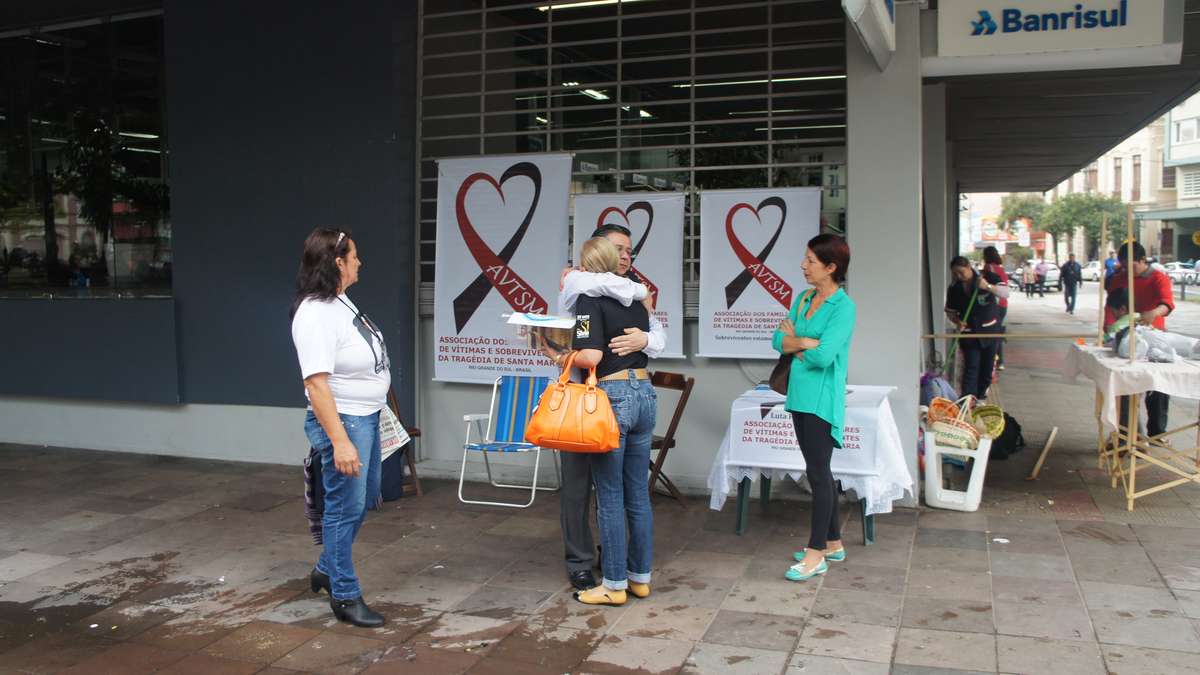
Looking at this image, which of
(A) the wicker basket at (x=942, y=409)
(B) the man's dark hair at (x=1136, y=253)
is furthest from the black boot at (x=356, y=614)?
(B) the man's dark hair at (x=1136, y=253)

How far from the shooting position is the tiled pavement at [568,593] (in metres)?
4.03

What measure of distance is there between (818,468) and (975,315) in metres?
6.14

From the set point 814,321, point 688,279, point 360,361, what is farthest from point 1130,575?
point 360,361

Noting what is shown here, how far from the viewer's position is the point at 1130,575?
4.90m

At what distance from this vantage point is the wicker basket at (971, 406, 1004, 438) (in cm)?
648

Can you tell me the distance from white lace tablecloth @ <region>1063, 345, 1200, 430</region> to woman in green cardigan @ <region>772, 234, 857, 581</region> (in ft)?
7.26

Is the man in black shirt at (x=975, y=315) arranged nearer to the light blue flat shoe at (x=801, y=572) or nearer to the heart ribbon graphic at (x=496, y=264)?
the heart ribbon graphic at (x=496, y=264)

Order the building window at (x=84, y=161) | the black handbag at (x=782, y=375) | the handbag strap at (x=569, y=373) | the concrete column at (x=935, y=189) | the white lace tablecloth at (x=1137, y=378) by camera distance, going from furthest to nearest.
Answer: the concrete column at (x=935, y=189) < the building window at (x=84, y=161) < the white lace tablecloth at (x=1137, y=378) < the black handbag at (x=782, y=375) < the handbag strap at (x=569, y=373)

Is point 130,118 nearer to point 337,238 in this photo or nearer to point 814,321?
point 337,238

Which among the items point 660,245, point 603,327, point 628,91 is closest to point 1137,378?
point 660,245

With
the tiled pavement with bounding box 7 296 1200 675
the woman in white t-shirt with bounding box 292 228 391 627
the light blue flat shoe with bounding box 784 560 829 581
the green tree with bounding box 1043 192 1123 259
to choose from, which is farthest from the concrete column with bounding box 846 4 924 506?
the green tree with bounding box 1043 192 1123 259

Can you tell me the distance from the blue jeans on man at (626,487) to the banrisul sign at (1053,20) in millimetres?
3112

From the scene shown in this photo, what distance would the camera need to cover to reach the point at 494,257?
23.4 feet

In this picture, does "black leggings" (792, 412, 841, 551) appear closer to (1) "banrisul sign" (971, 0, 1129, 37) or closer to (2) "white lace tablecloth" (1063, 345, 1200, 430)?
(2) "white lace tablecloth" (1063, 345, 1200, 430)
